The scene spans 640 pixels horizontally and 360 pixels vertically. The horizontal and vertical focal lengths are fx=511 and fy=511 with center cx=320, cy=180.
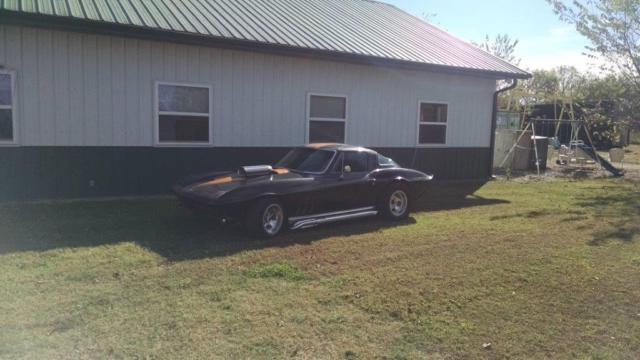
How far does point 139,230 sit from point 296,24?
699 centimetres

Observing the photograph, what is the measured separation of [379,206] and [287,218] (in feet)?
6.43

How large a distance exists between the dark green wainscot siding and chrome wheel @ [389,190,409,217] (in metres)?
3.59

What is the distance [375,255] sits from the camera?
6473 mm

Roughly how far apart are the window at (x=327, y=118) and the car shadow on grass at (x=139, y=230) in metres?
3.92

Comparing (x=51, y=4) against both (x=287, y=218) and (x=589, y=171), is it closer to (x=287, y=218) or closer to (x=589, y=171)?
(x=287, y=218)

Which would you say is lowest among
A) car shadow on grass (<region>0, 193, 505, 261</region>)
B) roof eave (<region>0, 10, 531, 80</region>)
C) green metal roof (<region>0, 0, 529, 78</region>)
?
car shadow on grass (<region>0, 193, 505, 261</region>)

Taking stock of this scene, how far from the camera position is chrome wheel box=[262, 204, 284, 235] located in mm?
7102

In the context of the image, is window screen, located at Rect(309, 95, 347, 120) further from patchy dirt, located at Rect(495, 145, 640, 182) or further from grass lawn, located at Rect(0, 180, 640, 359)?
patchy dirt, located at Rect(495, 145, 640, 182)

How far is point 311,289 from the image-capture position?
16.9 ft

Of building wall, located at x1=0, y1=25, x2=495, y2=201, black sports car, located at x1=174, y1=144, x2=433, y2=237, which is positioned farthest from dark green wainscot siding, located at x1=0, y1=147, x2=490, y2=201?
black sports car, located at x1=174, y1=144, x2=433, y2=237

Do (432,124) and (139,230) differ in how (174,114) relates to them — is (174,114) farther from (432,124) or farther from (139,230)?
(432,124)

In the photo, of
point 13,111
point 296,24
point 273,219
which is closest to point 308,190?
point 273,219

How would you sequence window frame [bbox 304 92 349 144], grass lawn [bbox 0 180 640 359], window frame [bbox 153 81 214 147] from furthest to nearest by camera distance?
1. window frame [bbox 304 92 349 144]
2. window frame [bbox 153 81 214 147]
3. grass lawn [bbox 0 180 640 359]

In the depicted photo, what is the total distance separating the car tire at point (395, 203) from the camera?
8.68m
